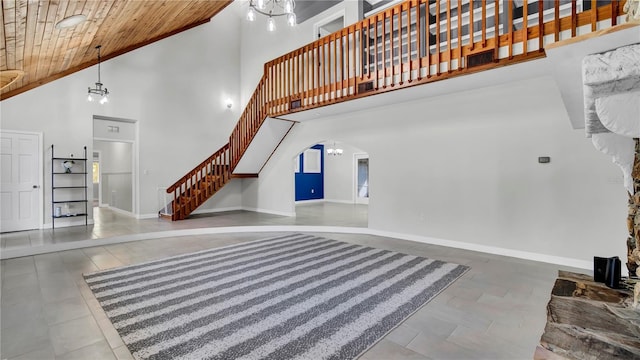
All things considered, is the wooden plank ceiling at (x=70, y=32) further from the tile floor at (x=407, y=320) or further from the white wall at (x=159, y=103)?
the tile floor at (x=407, y=320)

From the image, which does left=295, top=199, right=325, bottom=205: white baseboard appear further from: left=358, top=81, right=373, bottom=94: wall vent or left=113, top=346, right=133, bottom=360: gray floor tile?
left=113, top=346, right=133, bottom=360: gray floor tile

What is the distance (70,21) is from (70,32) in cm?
61

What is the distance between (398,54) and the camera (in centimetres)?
516

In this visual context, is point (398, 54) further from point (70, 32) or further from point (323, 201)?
point (323, 201)

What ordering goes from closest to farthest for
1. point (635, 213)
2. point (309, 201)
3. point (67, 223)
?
1. point (635, 213)
2. point (67, 223)
3. point (309, 201)

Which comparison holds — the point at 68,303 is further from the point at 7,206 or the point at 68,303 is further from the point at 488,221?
the point at 488,221

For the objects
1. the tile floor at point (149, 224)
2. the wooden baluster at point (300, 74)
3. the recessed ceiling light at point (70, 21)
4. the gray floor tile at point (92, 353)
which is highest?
the wooden baluster at point (300, 74)

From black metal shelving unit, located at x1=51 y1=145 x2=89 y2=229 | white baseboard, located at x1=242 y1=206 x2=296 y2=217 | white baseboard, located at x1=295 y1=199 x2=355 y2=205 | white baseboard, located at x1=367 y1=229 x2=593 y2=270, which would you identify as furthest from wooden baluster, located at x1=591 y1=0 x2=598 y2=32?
white baseboard, located at x1=295 y1=199 x2=355 y2=205

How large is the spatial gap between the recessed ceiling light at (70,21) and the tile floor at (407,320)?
2.96 meters

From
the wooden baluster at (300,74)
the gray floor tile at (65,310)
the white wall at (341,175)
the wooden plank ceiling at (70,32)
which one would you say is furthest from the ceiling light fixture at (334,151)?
the gray floor tile at (65,310)

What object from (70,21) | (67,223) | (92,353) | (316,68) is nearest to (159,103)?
(67,223)

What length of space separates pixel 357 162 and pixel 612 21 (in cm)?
889

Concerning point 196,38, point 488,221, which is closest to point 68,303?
point 488,221

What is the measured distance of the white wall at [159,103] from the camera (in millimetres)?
6234
